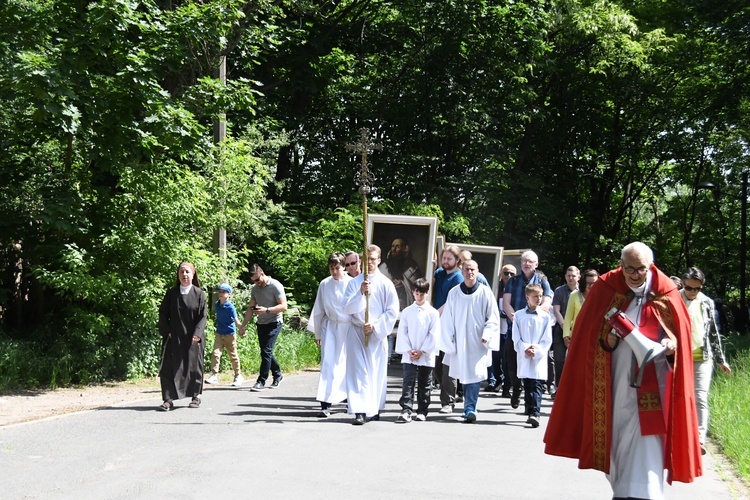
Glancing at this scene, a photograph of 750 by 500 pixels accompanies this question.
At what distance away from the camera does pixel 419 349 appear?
12.7m

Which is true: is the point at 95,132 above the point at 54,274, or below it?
above

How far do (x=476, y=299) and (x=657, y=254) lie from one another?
3507 cm

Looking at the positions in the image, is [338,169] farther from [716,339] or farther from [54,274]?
[716,339]

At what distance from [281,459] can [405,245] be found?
9.80m

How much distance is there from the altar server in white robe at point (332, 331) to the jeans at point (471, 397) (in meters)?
1.53

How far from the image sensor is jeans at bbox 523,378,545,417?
12523 millimetres

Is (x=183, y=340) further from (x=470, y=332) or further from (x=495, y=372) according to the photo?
(x=495, y=372)

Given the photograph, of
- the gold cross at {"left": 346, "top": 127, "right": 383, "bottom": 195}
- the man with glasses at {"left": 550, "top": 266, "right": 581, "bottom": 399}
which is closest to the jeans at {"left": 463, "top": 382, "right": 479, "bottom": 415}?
the man with glasses at {"left": 550, "top": 266, "right": 581, "bottom": 399}

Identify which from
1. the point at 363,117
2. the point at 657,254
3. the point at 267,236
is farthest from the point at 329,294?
the point at 657,254

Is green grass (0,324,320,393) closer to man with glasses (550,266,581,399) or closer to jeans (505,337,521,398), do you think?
jeans (505,337,521,398)

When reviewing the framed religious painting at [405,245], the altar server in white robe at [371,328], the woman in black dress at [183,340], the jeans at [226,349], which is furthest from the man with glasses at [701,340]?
the jeans at [226,349]

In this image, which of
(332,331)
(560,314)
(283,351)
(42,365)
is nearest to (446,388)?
(332,331)

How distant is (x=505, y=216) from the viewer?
3156 cm

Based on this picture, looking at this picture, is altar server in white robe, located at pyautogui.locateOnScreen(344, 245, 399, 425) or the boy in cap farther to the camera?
the boy in cap
